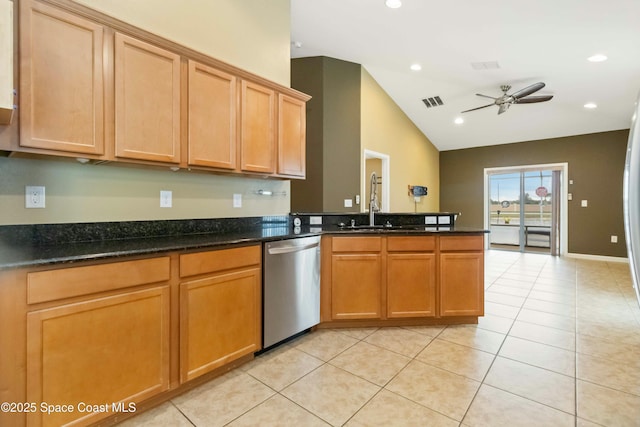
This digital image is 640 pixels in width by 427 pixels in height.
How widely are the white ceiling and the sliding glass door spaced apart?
1380 mm

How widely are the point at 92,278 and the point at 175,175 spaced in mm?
1082

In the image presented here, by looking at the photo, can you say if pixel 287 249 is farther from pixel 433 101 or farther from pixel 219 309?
pixel 433 101

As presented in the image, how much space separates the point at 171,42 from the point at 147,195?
1042mm

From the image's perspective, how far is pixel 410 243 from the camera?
2615mm

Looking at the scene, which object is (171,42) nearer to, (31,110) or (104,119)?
(104,119)

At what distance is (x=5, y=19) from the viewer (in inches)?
46.0

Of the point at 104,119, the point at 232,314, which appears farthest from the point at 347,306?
the point at 104,119

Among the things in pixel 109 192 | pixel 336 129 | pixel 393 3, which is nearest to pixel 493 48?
pixel 393 3

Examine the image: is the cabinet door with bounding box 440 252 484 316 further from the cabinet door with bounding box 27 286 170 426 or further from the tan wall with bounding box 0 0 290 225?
the cabinet door with bounding box 27 286 170 426

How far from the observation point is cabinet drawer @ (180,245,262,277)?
1.67m

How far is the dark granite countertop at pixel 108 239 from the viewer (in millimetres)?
1315

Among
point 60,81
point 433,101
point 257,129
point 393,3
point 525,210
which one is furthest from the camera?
point 525,210

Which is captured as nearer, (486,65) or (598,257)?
(486,65)

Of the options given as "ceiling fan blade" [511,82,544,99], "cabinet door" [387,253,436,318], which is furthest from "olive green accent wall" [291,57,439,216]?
"ceiling fan blade" [511,82,544,99]
